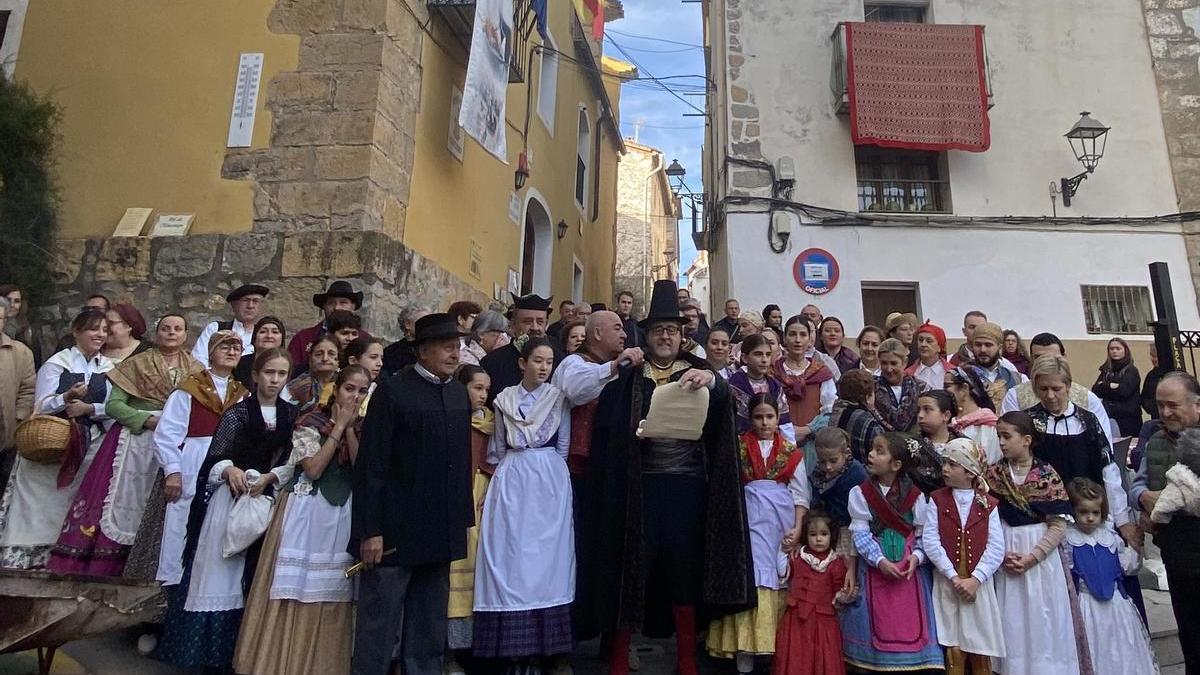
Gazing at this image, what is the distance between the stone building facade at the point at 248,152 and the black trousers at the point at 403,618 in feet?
9.03

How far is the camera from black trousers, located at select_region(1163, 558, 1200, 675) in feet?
10.0

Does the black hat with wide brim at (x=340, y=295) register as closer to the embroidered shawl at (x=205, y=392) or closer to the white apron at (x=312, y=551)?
the embroidered shawl at (x=205, y=392)

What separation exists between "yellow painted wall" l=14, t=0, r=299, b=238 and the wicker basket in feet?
8.33

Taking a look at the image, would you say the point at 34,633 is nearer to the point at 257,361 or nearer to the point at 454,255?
the point at 257,361

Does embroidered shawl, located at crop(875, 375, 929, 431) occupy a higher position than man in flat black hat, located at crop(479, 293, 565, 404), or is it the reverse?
man in flat black hat, located at crop(479, 293, 565, 404)

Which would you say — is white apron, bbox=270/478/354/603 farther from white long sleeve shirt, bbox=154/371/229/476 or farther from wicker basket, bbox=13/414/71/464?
wicker basket, bbox=13/414/71/464

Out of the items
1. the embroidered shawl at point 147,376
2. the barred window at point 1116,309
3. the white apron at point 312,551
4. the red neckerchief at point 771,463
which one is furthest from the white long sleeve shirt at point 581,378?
the barred window at point 1116,309

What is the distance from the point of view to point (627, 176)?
25.6 meters

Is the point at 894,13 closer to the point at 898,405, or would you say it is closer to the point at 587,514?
the point at 898,405

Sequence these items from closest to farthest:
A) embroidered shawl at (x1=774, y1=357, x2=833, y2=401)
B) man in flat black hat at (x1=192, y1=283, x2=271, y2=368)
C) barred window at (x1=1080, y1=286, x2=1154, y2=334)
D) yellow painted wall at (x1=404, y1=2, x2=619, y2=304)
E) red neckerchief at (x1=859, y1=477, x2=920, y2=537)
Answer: red neckerchief at (x1=859, y1=477, x2=920, y2=537)
embroidered shawl at (x1=774, y1=357, x2=833, y2=401)
man in flat black hat at (x1=192, y1=283, x2=271, y2=368)
yellow painted wall at (x1=404, y1=2, x2=619, y2=304)
barred window at (x1=1080, y1=286, x2=1154, y2=334)

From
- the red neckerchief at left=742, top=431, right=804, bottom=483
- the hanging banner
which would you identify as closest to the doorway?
the hanging banner

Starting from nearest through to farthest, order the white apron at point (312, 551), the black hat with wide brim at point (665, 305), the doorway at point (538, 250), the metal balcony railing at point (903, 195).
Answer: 1. the white apron at point (312, 551)
2. the black hat with wide brim at point (665, 305)
3. the metal balcony railing at point (903, 195)
4. the doorway at point (538, 250)

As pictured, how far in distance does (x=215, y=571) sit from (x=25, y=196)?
4452mm

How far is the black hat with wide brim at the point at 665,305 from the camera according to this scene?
3.71 meters
